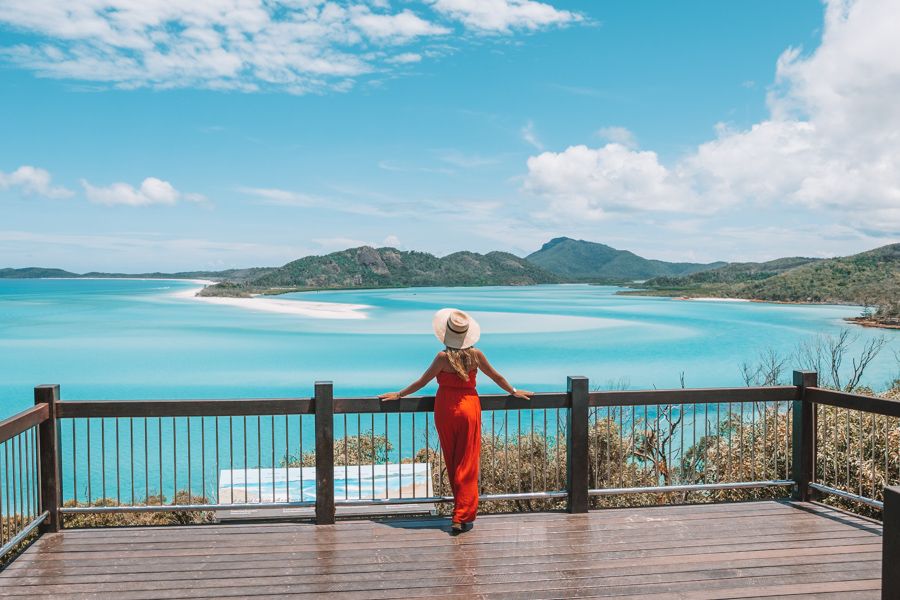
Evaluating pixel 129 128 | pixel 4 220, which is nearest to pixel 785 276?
pixel 129 128

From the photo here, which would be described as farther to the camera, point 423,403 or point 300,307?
point 300,307

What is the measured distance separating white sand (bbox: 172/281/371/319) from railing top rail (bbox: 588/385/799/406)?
274 feet

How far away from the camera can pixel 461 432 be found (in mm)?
4445

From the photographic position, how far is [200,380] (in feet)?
158

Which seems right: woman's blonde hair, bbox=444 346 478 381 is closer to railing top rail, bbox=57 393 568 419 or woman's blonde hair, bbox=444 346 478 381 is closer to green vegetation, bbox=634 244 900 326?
railing top rail, bbox=57 393 568 419

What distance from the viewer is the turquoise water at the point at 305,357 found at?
31719mm

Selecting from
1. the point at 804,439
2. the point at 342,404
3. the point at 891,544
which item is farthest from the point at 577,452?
the point at 891,544

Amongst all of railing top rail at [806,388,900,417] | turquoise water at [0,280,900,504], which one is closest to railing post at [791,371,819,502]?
railing top rail at [806,388,900,417]

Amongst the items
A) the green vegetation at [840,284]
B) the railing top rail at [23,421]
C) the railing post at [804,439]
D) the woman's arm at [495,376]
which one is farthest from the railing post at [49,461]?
the green vegetation at [840,284]

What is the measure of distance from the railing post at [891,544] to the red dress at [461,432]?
263 cm

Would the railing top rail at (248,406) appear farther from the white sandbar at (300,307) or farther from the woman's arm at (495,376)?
the white sandbar at (300,307)

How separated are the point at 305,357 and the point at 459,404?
53.8m

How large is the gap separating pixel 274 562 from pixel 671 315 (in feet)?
292

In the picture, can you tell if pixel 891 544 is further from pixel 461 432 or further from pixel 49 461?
pixel 49 461
